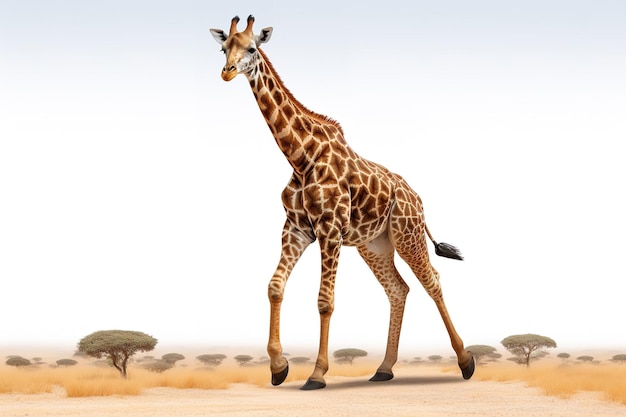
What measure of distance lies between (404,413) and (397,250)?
4.77 meters

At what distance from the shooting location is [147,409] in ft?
35.7

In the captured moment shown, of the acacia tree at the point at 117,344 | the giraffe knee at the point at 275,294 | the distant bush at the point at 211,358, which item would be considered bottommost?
the giraffe knee at the point at 275,294

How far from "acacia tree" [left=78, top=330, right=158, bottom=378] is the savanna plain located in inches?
224

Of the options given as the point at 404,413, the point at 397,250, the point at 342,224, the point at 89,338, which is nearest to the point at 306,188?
the point at 342,224

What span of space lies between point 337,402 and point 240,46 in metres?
6.06

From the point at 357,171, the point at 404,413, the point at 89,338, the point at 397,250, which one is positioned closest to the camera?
the point at 404,413

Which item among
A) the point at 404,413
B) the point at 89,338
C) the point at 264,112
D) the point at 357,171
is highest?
the point at 264,112

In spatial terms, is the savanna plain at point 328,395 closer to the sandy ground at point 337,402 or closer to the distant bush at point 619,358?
the sandy ground at point 337,402

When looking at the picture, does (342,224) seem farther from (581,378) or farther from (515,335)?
(515,335)

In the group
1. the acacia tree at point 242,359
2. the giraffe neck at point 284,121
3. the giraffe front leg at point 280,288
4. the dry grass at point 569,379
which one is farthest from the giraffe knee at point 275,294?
the acacia tree at point 242,359

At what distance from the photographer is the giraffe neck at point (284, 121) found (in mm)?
13109

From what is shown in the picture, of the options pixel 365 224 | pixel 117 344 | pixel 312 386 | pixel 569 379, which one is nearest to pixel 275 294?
pixel 312 386

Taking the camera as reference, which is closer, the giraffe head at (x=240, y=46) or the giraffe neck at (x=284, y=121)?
the giraffe head at (x=240, y=46)

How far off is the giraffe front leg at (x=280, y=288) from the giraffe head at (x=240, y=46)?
9.49 ft
